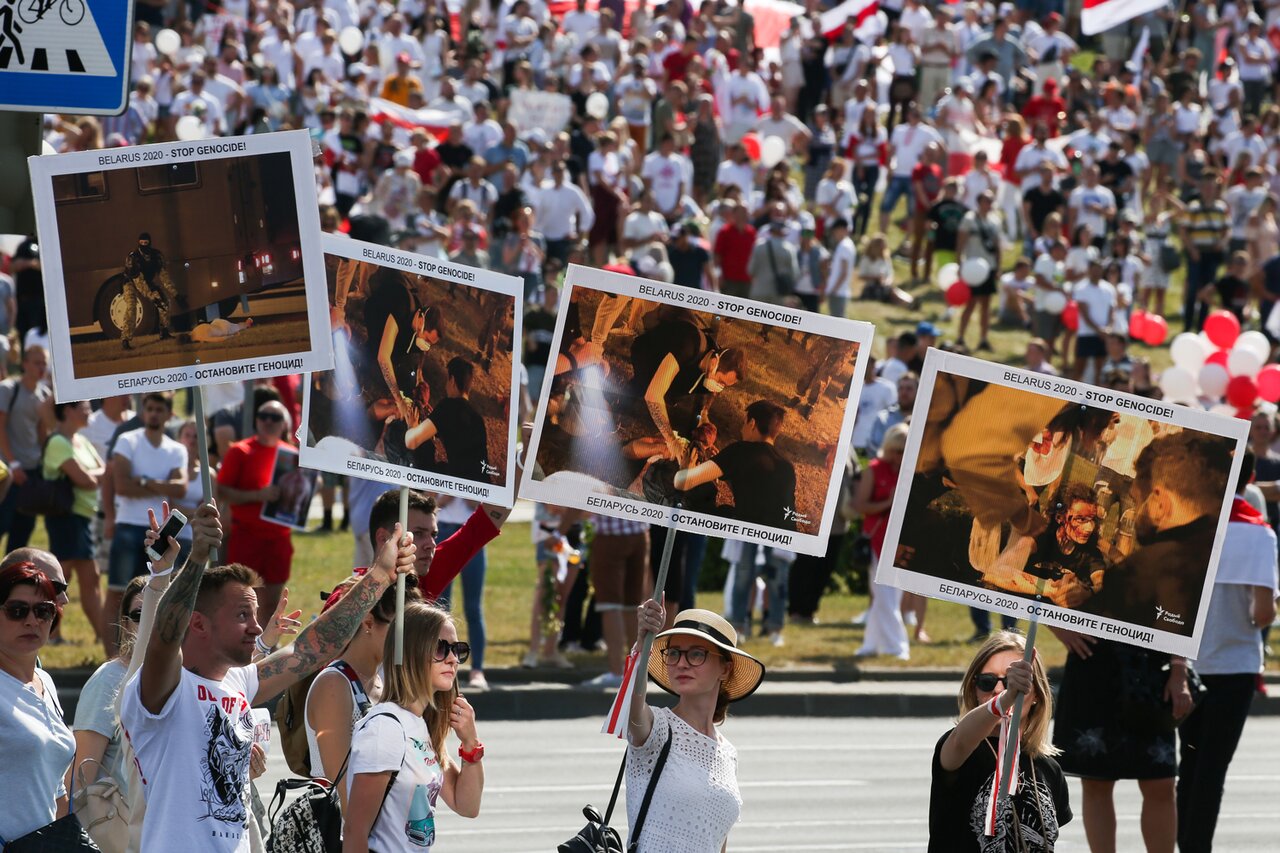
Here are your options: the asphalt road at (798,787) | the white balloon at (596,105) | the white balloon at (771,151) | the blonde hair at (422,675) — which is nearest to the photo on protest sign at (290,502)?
the asphalt road at (798,787)

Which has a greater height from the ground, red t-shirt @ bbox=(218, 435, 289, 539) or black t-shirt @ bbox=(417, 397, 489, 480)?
black t-shirt @ bbox=(417, 397, 489, 480)

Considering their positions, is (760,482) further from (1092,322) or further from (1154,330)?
(1154,330)

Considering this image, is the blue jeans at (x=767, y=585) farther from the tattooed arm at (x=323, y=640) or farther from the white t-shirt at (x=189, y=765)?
the white t-shirt at (x=189, y=765)

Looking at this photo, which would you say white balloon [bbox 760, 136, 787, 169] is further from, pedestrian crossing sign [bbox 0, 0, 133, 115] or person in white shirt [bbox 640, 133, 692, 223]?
pedestrian crossing sign [bbox 0, 0, 133, 115]

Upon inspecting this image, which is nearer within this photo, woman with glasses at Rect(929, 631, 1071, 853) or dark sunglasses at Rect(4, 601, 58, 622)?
dark sunglasses at Rect(4, 601, 58, 622)

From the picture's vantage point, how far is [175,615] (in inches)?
213

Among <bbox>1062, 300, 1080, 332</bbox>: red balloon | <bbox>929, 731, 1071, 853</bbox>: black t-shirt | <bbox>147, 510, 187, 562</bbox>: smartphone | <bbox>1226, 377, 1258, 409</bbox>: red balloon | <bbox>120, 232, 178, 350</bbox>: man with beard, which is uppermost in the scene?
<bbox>120, 232, 178, 350</bbox>: man with beard

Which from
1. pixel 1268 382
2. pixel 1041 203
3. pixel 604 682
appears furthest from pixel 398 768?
pixel 1041 203

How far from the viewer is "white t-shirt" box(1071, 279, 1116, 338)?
25.5 m

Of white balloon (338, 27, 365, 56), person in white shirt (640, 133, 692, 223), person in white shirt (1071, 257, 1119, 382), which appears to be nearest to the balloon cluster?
person in white shirt (1071, 257, 1119, 382)

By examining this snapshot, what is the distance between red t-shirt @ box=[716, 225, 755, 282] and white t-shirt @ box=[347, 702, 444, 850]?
60.7 ft

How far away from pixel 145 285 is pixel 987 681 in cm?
280

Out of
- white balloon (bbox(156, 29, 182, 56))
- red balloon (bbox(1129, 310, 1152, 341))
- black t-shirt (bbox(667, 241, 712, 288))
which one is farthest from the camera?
white balloon (bbox(156, 29, 182, 56))

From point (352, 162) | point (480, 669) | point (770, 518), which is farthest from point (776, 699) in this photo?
point (352, 162)
